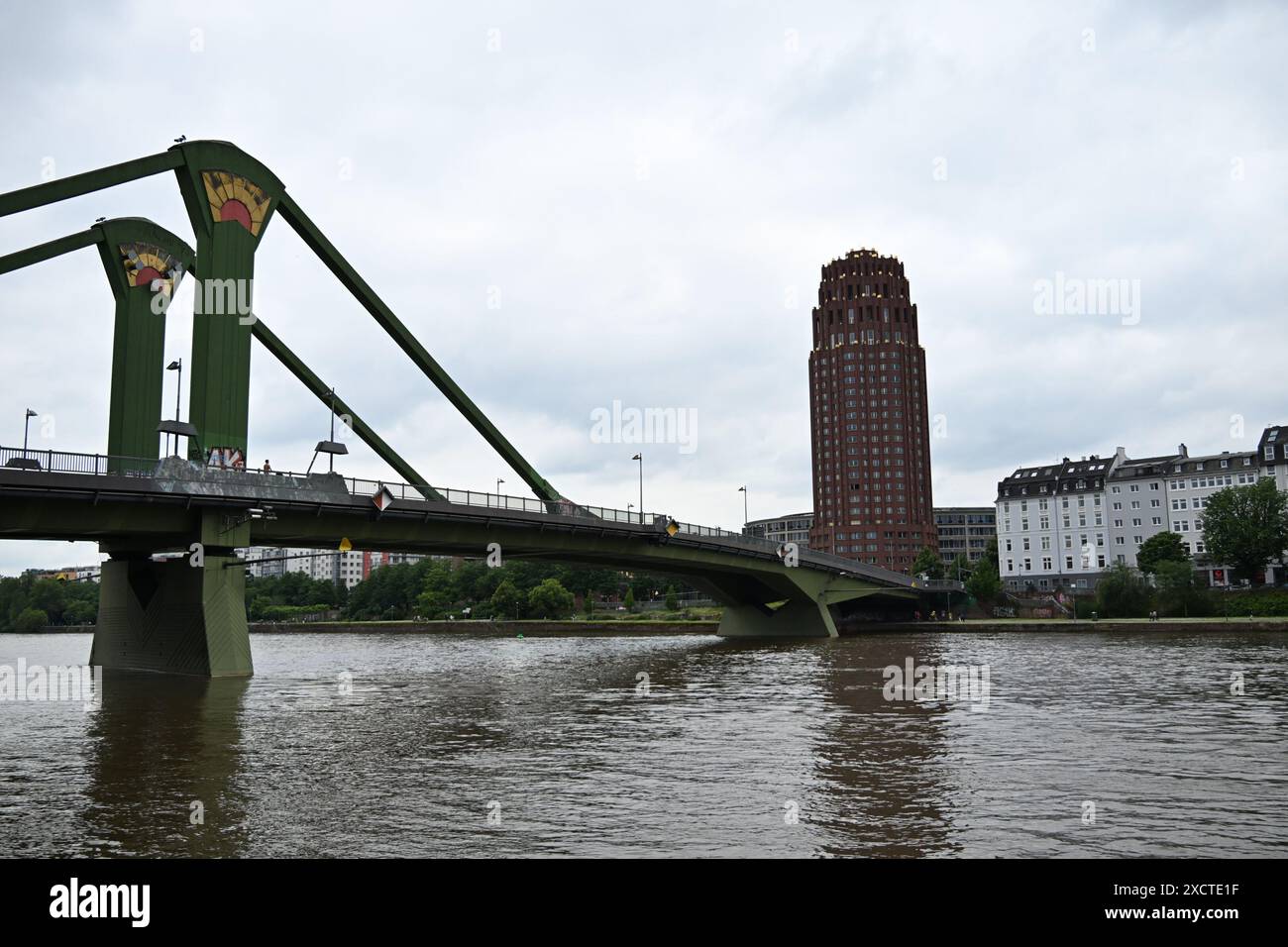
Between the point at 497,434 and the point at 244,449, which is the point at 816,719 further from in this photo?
the point at 497,434

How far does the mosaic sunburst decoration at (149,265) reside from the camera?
174 feet

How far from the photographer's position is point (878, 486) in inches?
7726

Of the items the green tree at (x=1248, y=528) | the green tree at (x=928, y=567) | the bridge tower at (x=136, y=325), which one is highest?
the bridge tower at (x=136, y=325)

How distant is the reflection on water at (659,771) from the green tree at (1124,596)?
57.6 metres

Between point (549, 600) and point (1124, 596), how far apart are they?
75.7m

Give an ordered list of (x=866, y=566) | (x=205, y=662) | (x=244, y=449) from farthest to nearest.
Result: (x=866, y=566) → (x=244, y=449) → (x=205, y=662)

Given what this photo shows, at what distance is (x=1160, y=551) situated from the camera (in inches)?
4259

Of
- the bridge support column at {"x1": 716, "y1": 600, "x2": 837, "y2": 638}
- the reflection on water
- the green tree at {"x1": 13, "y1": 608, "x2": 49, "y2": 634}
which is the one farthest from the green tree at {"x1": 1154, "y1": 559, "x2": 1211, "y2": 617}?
the green tree at {"x1": 13, "y1": 608, "x2": 49, "y2": 634}

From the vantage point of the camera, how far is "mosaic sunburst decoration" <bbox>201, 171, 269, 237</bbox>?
46406 millimetres

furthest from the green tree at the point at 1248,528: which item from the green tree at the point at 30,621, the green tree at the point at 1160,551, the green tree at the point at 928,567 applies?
the green tree at the point at 30,621

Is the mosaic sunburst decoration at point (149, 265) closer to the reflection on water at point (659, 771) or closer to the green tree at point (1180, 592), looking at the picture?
the reflection on water at point (659, 771)

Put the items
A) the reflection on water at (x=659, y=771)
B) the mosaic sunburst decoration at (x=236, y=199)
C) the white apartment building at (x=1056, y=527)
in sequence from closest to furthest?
the reflection on water at (x=659, y=771) → the mosaic sunburst decoration at (x=236, y=199) → the white apartment building at (x=1056, y=527)
